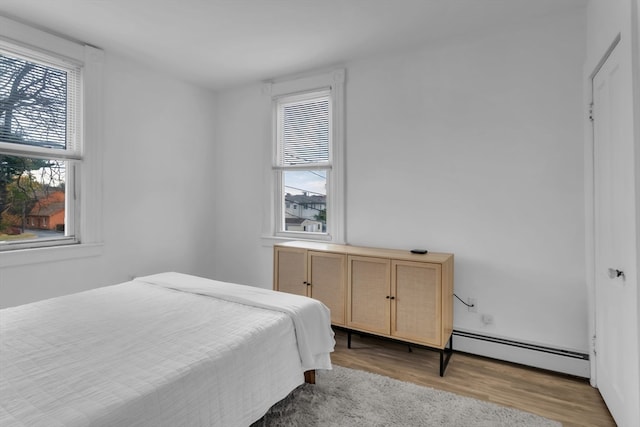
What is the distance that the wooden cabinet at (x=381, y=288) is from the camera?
246 cm

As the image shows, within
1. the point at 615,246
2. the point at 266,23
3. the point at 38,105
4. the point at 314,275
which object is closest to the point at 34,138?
the point at 38,105

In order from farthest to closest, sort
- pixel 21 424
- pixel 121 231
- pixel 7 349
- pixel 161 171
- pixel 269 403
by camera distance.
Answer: pixel 161 171, pixel 121 231, pixel 269 403, pixel 7 349, pixel 21 424

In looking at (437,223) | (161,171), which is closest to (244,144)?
(161,171)

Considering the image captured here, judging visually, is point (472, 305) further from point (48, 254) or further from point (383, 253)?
point (48, 254)

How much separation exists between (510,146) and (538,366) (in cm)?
172

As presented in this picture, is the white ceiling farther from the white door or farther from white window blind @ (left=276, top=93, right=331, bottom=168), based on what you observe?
the white door

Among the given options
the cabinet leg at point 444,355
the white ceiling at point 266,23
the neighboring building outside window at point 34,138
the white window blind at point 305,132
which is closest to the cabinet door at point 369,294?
the cabinet leg at point 444,355

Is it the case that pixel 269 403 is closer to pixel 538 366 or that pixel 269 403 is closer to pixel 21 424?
pixel 21 424

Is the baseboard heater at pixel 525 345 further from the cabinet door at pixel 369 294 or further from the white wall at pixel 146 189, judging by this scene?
the white wall at pixel 146 189

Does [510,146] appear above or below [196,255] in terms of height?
above

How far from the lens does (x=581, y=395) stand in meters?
2.17

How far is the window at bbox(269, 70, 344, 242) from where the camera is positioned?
3.39 meters

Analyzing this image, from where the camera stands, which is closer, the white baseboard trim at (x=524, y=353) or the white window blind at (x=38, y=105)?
the white baseboard trim at (x=524, y=353)

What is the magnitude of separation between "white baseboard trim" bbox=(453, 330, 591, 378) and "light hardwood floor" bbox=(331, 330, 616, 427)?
0.16 feet
